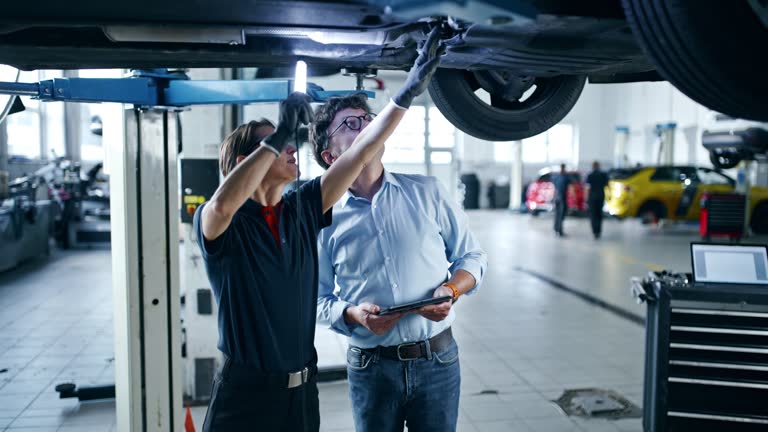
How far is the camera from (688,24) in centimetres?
132

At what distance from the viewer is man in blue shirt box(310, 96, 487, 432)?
6.28ft

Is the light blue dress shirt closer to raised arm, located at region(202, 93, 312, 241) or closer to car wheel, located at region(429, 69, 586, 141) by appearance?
car wheel, located at region(429, 69, 586, 141)

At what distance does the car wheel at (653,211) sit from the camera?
12.6 metres

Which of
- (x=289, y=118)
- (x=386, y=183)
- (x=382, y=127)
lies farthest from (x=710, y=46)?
(x=386, y=183)

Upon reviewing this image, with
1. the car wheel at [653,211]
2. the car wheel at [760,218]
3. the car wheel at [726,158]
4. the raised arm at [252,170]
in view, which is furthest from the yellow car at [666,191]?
the raised arm at [252,170]

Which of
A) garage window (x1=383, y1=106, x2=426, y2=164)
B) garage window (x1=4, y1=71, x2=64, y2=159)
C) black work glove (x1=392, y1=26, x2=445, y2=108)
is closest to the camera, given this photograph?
black work glove (x1=392, y1=26, x2=445, y2=108)

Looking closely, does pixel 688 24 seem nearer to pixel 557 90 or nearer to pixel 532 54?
pixel 532 54

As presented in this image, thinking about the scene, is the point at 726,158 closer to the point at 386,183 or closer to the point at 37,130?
the point at 386,183

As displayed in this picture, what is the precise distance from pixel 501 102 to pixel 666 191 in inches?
442

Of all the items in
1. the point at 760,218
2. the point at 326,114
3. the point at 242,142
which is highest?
the point at 326,114

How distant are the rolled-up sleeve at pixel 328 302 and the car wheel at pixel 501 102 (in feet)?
2.24

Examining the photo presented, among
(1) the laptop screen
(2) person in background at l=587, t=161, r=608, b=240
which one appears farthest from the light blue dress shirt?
(2) person in background at l=587, t=161, r=608, b=240

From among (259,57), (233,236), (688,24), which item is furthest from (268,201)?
(688,24)

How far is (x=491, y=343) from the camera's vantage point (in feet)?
16.5
